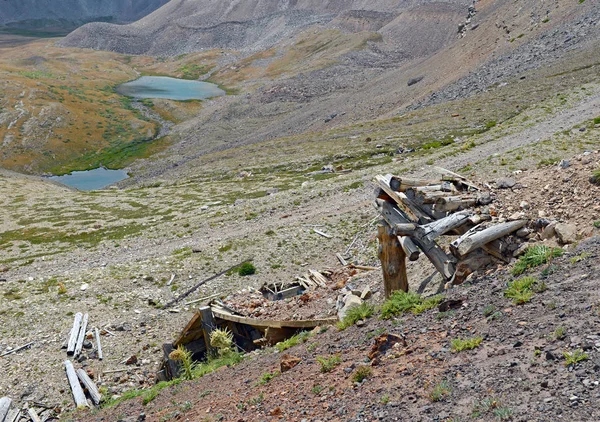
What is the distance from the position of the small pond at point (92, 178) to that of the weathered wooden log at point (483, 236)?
90088 mm

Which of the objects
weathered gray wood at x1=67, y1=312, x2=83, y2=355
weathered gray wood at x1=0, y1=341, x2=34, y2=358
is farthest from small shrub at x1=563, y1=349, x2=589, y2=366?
weathered gray wood at x1=0, y1=341, x2=34, y2=358

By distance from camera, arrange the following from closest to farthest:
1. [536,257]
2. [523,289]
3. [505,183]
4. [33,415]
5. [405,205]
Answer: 1. [523,289]
2. [536,257]
3. [505,183]
4. [405,205]
5. [33,415]

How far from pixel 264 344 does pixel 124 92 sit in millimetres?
178631

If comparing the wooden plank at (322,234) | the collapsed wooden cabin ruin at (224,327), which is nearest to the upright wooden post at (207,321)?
the collapsed wooden cabin ruin at (224,327)

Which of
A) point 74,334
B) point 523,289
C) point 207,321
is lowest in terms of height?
point 74,334

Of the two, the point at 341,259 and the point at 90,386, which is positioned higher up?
the point at 90,386

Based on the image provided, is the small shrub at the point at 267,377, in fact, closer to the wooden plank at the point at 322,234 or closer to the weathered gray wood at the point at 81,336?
the weathered gray wood at the point at 81,336

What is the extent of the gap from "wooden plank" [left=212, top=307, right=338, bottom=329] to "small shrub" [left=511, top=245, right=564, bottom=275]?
6.45 metres

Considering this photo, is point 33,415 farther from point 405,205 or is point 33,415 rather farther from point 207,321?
point 405,205

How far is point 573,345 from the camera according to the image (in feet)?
35.1

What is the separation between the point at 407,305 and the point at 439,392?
4798 millimetres

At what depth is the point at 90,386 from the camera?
24.6m

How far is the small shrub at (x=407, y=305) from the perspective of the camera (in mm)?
15116

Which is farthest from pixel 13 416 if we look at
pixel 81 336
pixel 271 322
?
pixel 271 322
